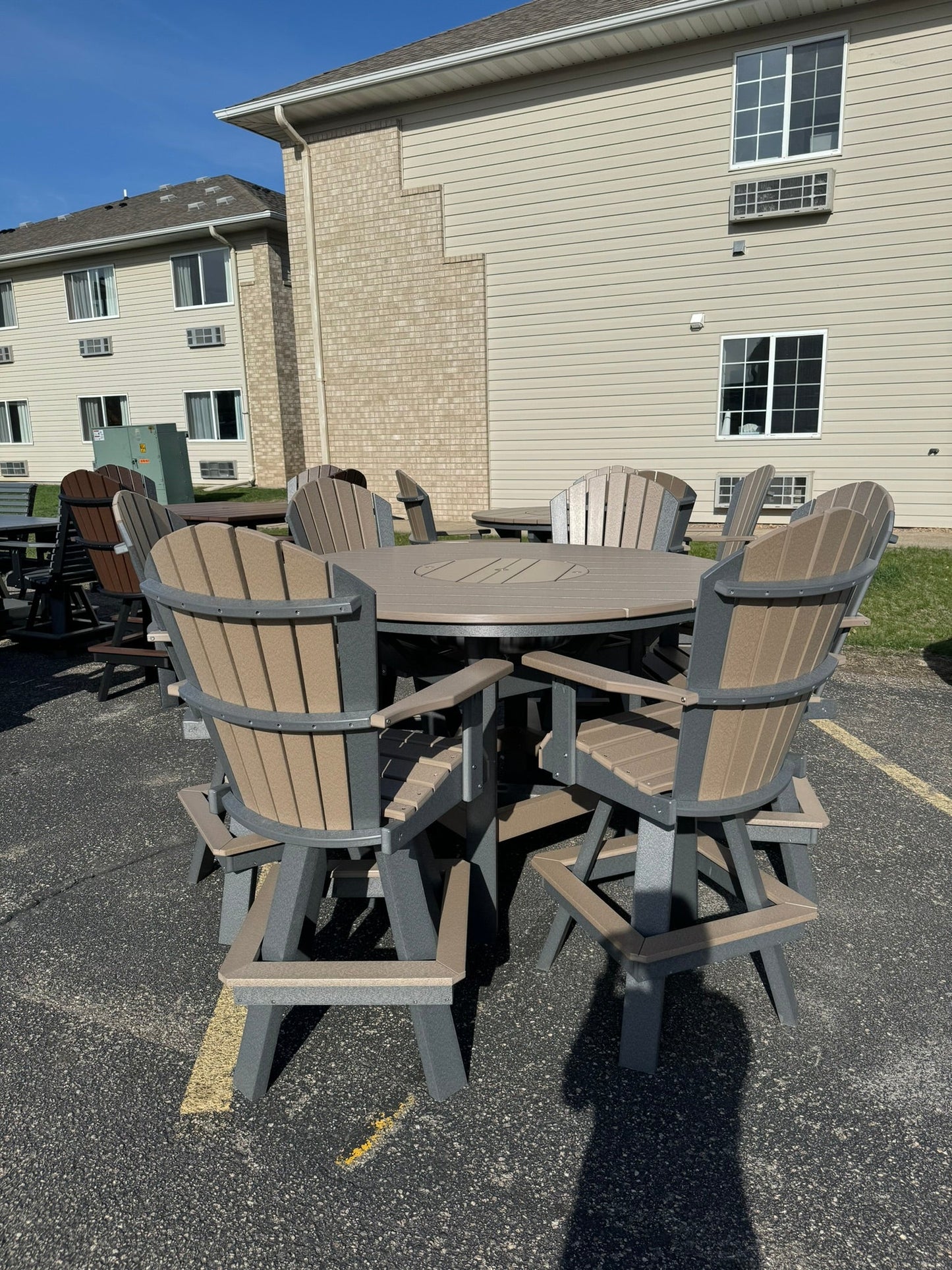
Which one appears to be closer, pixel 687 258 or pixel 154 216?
pixel 687 258

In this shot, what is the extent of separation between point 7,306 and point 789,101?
67.0 feet

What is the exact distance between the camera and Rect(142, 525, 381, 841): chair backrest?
5.64ft

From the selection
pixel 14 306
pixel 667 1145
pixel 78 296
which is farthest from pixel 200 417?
pixel 667 1145

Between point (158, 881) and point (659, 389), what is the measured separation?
406 inches

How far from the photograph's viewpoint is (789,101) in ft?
33.9

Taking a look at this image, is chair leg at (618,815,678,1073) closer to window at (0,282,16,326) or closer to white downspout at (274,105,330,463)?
white downspout at (274,105,330,463)

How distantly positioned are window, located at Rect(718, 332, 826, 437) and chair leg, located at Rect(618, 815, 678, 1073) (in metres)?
10.2

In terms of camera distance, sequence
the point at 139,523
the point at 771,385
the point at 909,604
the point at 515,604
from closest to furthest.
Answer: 1. the point at 515,604
2. the point at 139,523
3. the point at 909,604
4. the point at 771,385

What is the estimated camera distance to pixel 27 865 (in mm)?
3088

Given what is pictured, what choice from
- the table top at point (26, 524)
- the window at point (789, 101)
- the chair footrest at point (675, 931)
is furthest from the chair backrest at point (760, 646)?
the window at point (789, 101)

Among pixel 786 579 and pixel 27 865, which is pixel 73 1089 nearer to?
pixel 27 865

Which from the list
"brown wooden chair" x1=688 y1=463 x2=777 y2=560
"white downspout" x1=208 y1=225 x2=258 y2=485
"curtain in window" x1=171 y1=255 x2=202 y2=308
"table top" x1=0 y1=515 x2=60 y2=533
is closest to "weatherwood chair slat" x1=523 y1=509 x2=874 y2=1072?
"brown wooden chair" x1=688 y1=463 x2=777 y2=560

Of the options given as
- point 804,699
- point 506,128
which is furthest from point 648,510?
point 506,128

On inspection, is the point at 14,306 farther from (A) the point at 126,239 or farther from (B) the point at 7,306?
(A) the point at 126,239
